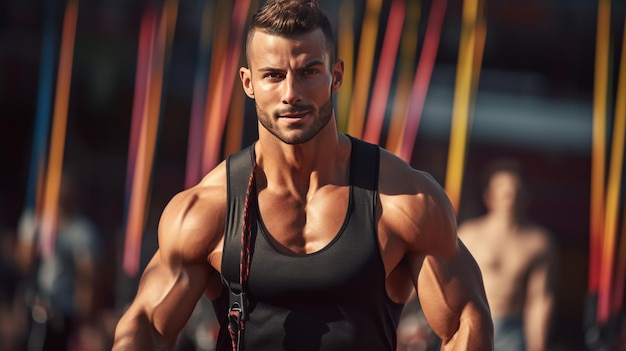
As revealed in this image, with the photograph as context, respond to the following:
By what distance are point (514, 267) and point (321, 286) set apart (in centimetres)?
389

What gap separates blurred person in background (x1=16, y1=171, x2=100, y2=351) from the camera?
8.46 metres

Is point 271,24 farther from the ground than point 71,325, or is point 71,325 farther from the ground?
point 271,24

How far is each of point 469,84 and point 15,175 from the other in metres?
5.58

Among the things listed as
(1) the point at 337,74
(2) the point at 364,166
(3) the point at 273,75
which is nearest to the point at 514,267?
(2) the point at 364,166

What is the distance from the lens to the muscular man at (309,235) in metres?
3.88

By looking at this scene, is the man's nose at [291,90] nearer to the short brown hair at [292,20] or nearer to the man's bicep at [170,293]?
the short brown hair at [292,20]

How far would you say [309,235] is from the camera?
13.1 ft

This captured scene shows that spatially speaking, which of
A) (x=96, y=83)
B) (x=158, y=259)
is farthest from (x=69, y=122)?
(x=158, y=259)

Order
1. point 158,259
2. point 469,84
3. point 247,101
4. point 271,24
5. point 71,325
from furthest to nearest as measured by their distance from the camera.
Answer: point 247,101 < point 469,84 < point 71,325 < point 158,259 < point 271,24

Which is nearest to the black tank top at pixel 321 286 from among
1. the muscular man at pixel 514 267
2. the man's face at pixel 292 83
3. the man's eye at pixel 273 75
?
the man's face at pixel 292 83

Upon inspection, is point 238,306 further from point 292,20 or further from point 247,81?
point 292,20

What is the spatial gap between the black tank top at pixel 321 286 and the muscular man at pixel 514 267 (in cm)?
364

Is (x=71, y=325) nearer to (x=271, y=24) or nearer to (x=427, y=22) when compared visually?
(x=271, y=24)

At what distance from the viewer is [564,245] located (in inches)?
577
